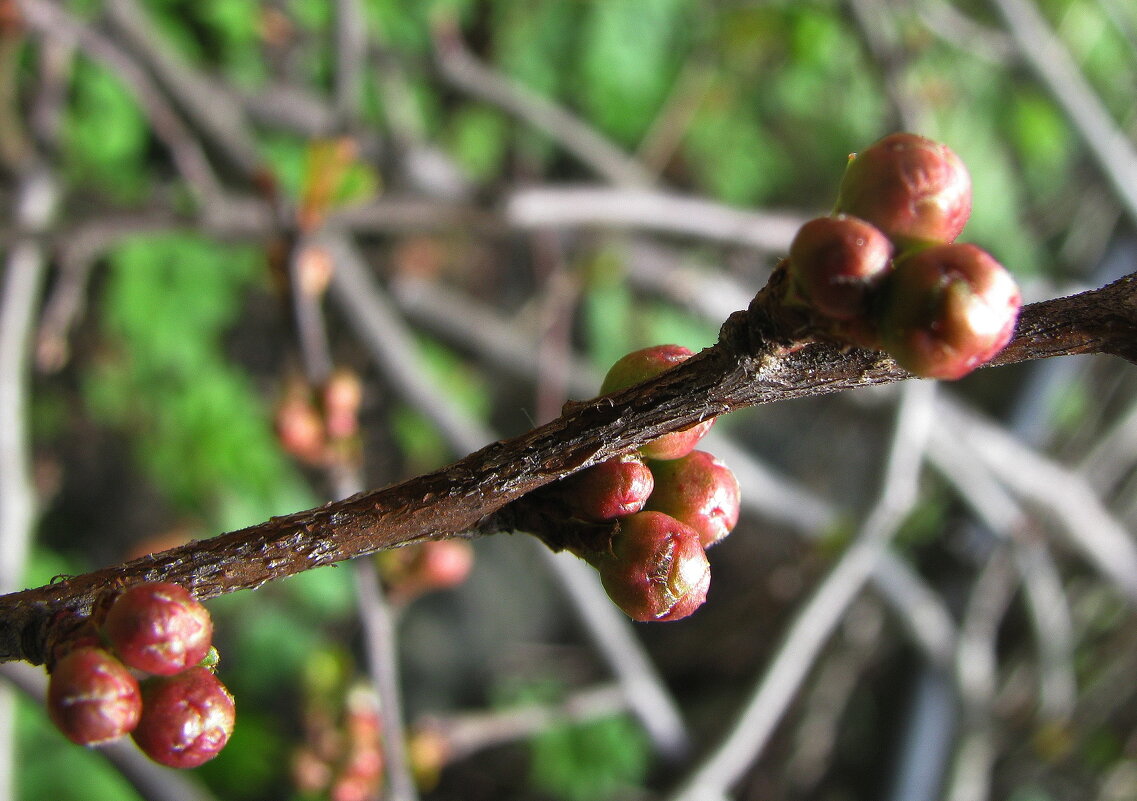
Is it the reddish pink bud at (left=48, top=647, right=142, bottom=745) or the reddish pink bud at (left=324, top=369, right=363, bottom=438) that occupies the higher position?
the reddish pink bud at (left=324, top=369, right=363, bottom=438)

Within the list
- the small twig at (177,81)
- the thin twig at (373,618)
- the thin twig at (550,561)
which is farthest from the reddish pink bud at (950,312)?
the small twig at (177,81)

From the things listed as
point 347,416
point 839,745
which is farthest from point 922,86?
point 347,416

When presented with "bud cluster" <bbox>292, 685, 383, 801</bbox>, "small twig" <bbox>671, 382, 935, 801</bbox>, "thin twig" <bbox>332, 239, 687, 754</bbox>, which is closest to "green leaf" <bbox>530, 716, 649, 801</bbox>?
"thin twig" <bbox>332, 239, 687, 754</bbox>

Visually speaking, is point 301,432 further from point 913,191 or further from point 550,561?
point 913,191

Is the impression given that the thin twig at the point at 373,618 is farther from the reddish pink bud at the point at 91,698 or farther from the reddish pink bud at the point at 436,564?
the reddish pink bud at the point at 91,698

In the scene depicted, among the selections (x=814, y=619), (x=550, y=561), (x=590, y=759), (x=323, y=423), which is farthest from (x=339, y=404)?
(x=590, y=759)

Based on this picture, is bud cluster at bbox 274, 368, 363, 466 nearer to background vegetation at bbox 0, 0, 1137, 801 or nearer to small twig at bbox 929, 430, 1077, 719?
background vegetation at bbox 0, 0, 1137, 801
